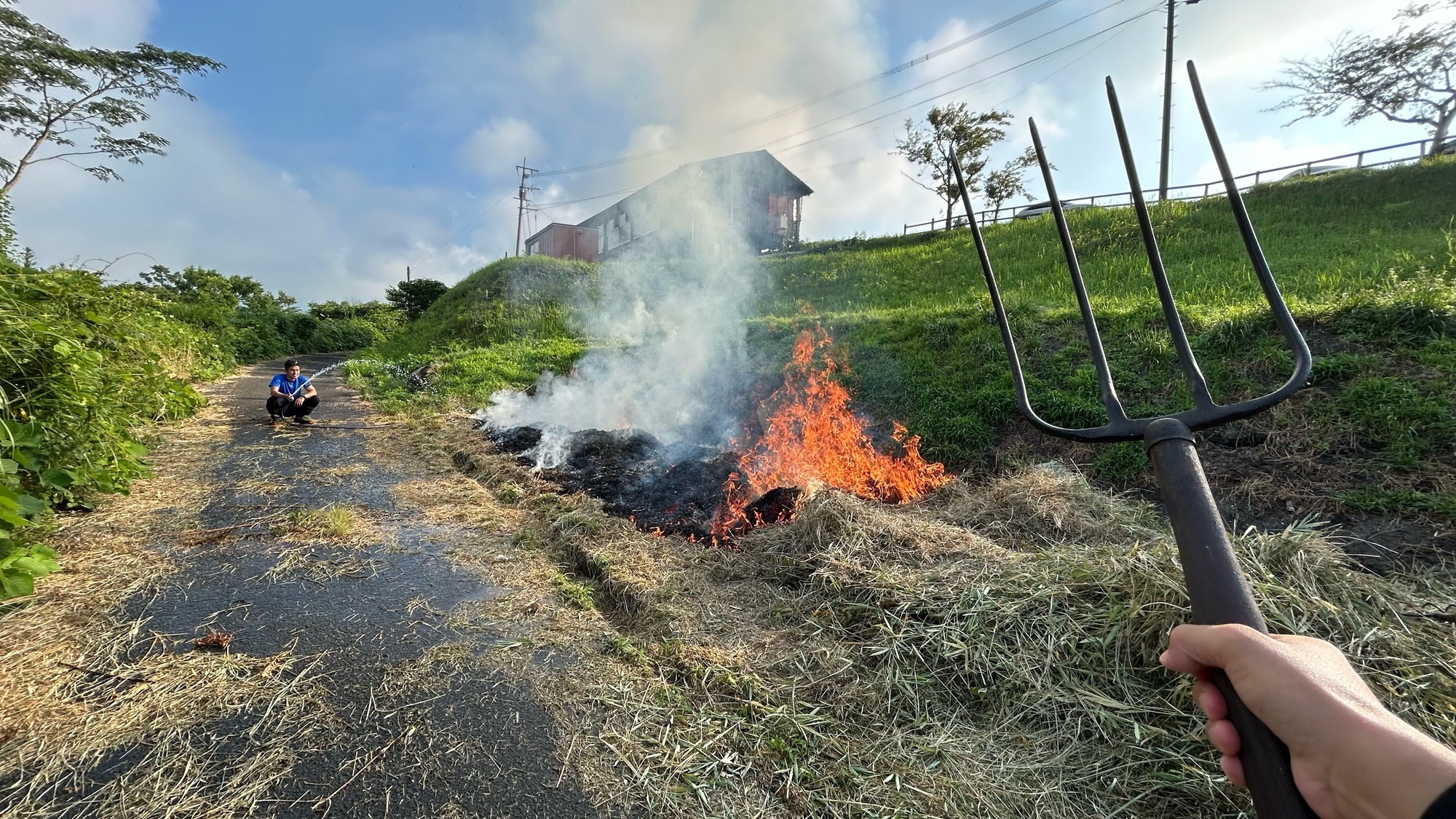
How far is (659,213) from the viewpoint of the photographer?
26406 mm

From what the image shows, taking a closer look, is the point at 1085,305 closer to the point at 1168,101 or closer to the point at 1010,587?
the point at 1010,587

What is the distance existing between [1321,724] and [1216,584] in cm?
25

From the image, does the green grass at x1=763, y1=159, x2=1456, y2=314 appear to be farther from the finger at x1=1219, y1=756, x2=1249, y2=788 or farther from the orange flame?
the finger at x1=1219, y1=756, x2=1249, y2=788

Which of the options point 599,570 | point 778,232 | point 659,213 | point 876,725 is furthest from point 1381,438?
point 778,232

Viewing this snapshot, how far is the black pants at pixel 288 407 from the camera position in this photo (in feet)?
28.8

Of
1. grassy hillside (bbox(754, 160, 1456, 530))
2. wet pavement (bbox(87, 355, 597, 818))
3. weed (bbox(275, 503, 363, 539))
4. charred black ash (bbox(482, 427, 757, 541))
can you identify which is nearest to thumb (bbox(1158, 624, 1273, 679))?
wet pavement (bbox(87, 355, 597, 818))

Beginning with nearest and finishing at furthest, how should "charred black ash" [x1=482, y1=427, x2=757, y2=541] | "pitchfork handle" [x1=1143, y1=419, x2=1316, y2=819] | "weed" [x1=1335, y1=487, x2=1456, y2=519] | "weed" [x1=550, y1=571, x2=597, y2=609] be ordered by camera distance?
1. "pitchfork handle" [x1=1143, y1=419, x2=1316, y2=819]
2. "weed" [x1=550, y1=571, x2=597, y2=609]
3. "weed" [x1=1335, y1=487, x2=1456, y2=519]
4. "charred black ash" [x1=482, y1=427, x2=757, y2=541]

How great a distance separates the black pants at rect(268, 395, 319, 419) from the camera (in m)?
8.79

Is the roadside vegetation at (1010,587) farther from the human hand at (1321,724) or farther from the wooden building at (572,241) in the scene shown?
the wooden building at (572,241)

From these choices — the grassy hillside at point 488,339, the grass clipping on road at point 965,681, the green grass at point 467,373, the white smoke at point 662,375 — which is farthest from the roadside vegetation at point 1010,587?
the grassy hillside at point 488,339

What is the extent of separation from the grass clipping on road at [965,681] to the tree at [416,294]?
3467cm

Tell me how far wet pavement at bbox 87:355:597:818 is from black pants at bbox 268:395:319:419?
399 centimetres

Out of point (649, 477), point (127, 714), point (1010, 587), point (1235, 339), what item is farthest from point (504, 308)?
point (1010, 587)

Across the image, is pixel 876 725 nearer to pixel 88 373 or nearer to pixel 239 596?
pixel 239 596
